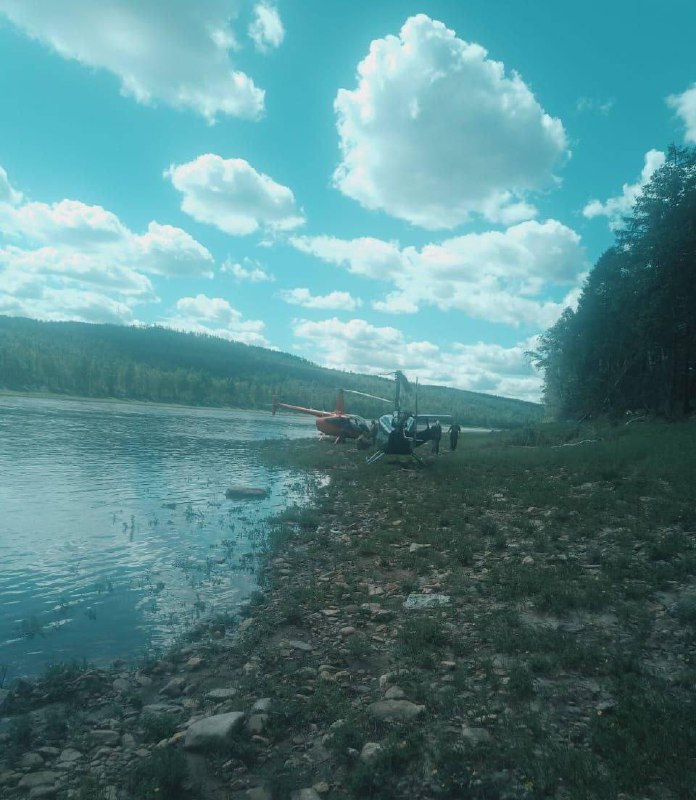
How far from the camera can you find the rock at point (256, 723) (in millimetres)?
5059

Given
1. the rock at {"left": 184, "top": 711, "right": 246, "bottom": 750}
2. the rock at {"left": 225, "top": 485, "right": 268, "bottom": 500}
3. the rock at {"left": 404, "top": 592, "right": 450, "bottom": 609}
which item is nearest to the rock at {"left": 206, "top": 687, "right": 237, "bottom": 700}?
the rock at {"left": 184, "top": 711, "right": 246, "bottom": 750}

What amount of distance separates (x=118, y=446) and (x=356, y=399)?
132479mm

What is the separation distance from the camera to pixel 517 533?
12.0 metres

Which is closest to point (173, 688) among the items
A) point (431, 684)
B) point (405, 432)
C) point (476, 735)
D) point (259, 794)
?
point (259, 794)

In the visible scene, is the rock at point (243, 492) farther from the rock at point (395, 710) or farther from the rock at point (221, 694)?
the rock at point (395, 710)

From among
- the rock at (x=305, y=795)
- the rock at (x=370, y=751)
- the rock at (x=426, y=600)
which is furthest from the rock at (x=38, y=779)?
the rock at (x=426, y=600)

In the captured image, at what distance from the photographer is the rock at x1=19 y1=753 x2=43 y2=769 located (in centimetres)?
468

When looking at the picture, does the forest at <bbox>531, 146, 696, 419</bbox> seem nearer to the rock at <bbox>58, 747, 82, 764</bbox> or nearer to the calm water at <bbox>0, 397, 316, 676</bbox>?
the calm water at <bbox>0, 397, 316, 676</bbox>

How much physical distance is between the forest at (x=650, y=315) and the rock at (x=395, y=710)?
32226 millimetres

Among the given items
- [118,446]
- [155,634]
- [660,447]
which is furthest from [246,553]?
[118,446]

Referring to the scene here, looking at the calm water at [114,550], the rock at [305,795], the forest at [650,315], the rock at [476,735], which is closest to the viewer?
the rock at [305,795]

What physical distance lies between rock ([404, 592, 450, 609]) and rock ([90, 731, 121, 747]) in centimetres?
459

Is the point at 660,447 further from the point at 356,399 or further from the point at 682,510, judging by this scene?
the point at 356,399

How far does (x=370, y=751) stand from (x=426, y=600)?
4021 millimetres
